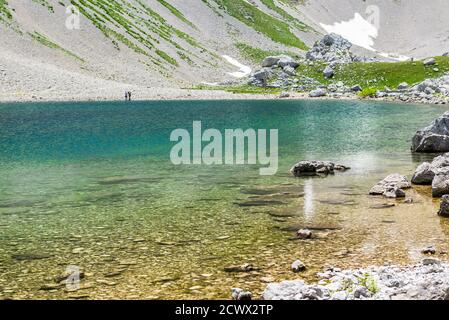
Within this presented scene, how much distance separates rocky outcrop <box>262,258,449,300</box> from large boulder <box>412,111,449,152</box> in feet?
95.3

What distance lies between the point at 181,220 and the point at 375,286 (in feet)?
34.3

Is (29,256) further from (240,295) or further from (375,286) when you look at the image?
(375,286)

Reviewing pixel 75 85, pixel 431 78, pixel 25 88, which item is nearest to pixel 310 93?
pixel 431 78

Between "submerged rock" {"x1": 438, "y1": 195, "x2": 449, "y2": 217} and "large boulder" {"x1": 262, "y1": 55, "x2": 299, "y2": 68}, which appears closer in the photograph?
"submerged rock" {"x1": 438, "y1": 195, "x2": 449, "y2": 217}

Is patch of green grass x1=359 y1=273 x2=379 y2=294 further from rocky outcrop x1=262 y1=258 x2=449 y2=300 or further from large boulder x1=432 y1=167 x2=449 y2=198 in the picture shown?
large boulder x1=432 y1=167 x2=449 y2=198

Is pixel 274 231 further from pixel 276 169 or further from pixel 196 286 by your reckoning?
pixel 276 169

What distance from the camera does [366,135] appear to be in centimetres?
5472

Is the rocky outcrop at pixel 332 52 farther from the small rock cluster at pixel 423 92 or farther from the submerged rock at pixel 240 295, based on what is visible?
the submerged rock at pixel 240 295

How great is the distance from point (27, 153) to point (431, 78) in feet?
429

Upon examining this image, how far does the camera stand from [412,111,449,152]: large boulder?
41.2 meters

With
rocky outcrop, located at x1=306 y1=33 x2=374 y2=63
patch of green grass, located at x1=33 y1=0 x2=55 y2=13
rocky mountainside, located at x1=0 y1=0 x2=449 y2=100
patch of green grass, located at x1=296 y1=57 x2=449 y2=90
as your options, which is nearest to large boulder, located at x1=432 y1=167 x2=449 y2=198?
rocky mountainside, located at x1=0 y1=0 x2=449 y2=100

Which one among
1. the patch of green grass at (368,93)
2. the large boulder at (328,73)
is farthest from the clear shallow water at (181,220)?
the large boulder at (328,73)

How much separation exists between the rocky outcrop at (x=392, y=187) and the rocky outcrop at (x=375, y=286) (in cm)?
1120

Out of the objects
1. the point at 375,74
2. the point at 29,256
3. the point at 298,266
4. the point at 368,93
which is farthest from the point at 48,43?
the point at 298,266
